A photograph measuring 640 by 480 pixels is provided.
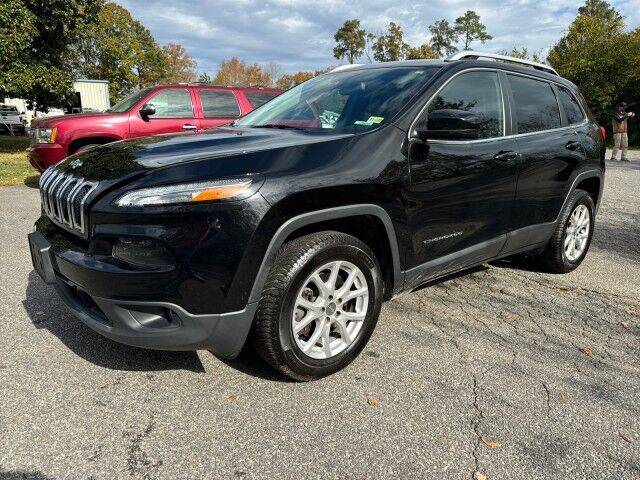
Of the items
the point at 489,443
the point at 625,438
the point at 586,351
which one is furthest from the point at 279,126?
the point at 625,438

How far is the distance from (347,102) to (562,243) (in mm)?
2519

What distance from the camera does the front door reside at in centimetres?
303

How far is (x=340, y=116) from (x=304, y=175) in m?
0.93

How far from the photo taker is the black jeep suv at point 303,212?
2.31m

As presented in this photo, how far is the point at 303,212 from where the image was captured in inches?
99.7

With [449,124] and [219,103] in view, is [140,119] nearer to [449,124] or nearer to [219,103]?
[219,103]

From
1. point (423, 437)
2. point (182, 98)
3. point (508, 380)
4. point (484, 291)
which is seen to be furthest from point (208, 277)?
point (182, 98)

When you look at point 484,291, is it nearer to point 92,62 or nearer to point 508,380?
point 508,380

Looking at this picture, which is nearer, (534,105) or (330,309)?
(330,309)

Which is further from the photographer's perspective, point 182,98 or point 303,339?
point 182,98

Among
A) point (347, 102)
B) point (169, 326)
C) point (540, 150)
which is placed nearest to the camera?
point (169, 326)

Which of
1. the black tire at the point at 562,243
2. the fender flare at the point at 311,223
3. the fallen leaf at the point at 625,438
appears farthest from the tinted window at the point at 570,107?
the fallen leaf at the point at 625,438

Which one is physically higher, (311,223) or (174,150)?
(174,150)

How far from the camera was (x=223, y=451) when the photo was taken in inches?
88.0
